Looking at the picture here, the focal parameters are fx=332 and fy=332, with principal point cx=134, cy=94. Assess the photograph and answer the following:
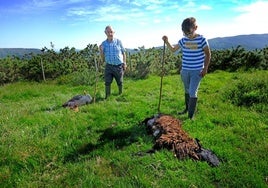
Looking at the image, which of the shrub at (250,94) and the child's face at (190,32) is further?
the shrub at (250,94)

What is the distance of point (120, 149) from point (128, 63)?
13.8 m

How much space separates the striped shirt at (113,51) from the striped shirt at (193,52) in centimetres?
337

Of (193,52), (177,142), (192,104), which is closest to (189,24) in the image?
(193,52)

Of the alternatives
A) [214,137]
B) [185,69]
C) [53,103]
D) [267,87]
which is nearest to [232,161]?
[214,137]

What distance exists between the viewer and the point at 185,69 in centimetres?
791

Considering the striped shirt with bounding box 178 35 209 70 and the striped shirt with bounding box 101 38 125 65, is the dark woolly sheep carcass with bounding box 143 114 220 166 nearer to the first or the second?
the striped shirt with bounding box 178 35 209 70

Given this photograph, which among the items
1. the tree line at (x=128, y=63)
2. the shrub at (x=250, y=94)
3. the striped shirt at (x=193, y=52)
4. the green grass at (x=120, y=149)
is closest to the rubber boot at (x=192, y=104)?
the green grass at (x=120, y=149)

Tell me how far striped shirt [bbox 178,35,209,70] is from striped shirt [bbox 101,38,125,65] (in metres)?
3.37

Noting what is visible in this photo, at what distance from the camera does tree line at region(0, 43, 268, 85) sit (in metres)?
19.1

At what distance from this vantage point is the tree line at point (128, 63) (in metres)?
19.1

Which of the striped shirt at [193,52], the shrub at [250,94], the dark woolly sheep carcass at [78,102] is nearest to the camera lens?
the striped shirt at [193,52]

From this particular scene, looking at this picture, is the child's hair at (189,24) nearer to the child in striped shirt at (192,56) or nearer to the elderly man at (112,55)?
the child in striped shirt at (192,56)

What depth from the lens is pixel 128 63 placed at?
19641 mm

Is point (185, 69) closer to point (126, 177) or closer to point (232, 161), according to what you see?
point (232, 161)
